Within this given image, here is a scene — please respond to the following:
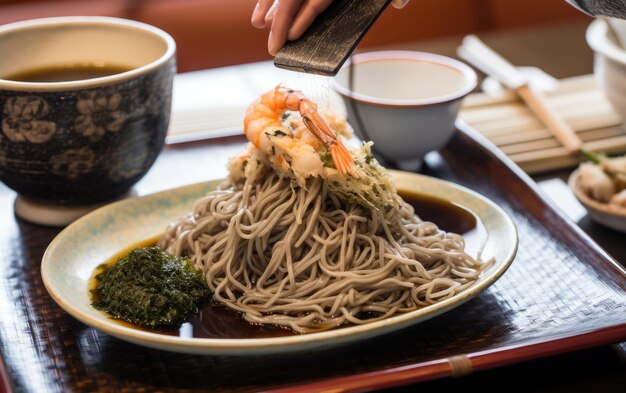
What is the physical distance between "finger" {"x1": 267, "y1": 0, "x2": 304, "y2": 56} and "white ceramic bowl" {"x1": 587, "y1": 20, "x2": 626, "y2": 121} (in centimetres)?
102

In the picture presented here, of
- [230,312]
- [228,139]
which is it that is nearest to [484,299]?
[230,312]

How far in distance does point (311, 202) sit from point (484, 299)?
404 millimetres

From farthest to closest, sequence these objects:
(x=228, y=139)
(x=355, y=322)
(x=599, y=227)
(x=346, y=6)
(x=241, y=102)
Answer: (x=241, y=102)
(x=228, y=139)
(x=599, y=227)
(x=346, y=6)
(x=355, y=322)

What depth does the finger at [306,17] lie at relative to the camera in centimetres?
156

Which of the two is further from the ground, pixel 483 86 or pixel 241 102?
pixel 483 86

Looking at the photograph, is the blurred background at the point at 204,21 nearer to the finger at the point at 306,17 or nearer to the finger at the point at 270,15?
the finger at the point at 270,15

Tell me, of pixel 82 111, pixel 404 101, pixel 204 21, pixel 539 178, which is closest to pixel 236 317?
pixel 82 111

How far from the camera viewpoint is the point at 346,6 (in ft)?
5.20

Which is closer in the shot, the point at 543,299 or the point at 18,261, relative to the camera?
the point at 543,299

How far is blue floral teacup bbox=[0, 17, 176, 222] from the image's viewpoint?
170 cm

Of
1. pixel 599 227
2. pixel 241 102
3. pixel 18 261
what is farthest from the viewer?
pixel 241 102

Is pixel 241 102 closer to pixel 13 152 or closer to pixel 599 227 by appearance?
pixel 13 152

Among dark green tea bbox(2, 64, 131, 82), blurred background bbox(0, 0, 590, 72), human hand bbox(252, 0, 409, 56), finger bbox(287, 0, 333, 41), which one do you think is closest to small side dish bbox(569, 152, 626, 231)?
human hand bbox(252, 0, 409, 56)

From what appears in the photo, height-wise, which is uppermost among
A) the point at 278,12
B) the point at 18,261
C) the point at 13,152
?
the point at 278,12
